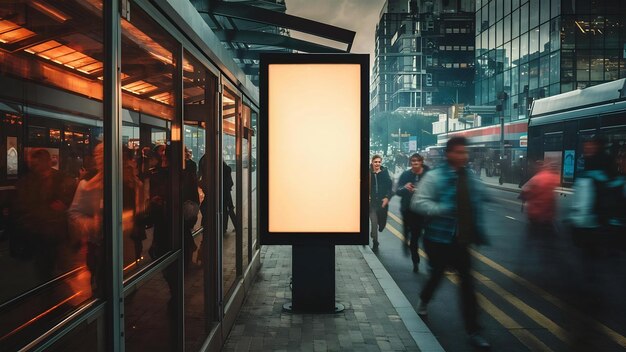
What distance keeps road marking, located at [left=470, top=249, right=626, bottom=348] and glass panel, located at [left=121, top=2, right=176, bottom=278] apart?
15.7 ft

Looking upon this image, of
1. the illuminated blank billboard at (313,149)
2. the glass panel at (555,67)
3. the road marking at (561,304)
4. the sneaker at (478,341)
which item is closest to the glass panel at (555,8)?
the glass panel at (555,67)

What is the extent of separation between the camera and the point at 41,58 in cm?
664

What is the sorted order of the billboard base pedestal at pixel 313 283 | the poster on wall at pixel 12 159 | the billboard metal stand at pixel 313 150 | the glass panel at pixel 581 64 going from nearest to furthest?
the billboard metal stand at pixel 313 150
the billboard base pedestal at pixel 313 283
the poster on wall at pixel 12 159
the glass panel at pixel 581 64

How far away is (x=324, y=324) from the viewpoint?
18.5 feet

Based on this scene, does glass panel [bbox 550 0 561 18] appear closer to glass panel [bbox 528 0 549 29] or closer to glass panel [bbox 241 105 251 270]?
glass panel [bbox 528 0 549 29]

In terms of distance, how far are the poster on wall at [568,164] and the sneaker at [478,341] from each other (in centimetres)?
1205

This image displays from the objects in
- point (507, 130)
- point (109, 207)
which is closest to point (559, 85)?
point (507, 130)

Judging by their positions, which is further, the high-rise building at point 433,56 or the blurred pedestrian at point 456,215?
the high-rise building at point 433,56

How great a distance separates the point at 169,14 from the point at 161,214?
138cm

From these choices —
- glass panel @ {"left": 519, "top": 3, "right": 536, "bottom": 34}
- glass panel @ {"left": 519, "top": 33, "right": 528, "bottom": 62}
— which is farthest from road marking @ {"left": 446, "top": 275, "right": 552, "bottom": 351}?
glass panel @ {"left": 519, "top": 33, "right": 528, "bottom": 62}

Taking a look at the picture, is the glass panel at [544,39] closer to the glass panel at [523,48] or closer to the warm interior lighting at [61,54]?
the glass panel at [523,48]

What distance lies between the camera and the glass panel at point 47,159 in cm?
284

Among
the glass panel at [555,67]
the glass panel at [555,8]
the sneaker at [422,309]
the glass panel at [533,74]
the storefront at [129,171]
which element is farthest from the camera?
the glass panel at [533,74]

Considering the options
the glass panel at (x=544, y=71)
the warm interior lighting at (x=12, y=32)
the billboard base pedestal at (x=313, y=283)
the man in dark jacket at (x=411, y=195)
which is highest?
the glass panel at (x=544, y=71)
